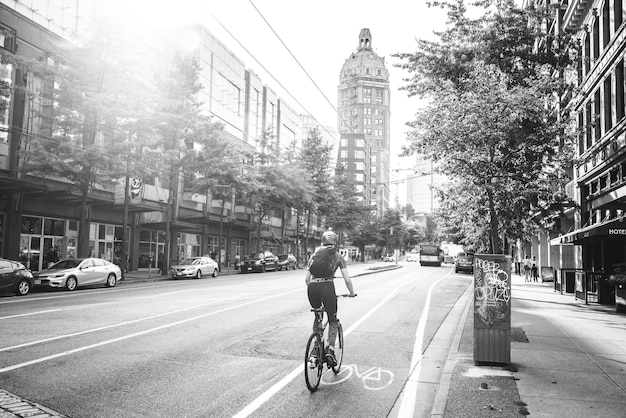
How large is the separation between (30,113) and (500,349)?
26.7 meters

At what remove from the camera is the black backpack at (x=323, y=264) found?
639cm

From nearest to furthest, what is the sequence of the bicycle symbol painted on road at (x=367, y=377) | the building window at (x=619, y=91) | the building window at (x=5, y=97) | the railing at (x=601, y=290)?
the bicycle symbol painted on road at (x=367, y=377)
the railing at (x=601, y=290)
the building window at (x=619, y=91)
the building window at (x=5, y=97)

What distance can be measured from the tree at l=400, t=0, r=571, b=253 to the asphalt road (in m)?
4.24

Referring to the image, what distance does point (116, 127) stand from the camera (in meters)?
26.5

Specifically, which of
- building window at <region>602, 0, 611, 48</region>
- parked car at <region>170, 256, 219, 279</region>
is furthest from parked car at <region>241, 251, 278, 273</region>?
building window at <region>602, 0, 611, 48</region>

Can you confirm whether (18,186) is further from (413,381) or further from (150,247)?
(413,381)

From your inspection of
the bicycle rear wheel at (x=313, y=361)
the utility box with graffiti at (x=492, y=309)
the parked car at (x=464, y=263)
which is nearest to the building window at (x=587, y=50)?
the utility box with graffiti at (x=492, y=309)

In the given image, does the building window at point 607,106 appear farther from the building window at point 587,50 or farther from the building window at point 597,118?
the building window at point 587,50

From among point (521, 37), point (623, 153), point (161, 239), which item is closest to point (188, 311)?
point (521, 37)

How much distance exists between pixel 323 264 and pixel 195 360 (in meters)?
2.63

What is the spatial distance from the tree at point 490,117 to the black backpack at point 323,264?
8.48 meters

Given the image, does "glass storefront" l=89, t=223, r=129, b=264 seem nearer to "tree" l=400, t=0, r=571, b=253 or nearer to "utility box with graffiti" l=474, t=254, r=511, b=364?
"tree" l=400, t=0, r=571, b=253

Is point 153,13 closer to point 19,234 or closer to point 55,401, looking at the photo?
point 19,234

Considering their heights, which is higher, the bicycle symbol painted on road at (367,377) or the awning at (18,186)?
the awning at (18,186)
